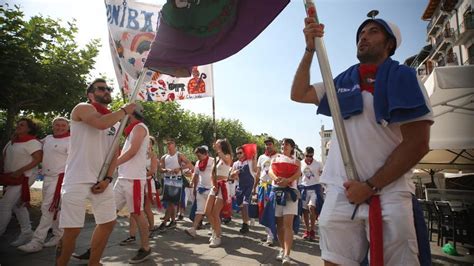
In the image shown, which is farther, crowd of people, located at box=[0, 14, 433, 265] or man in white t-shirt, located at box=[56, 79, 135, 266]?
man in white t-shirt, located at box=[56, 79, 135, 266]

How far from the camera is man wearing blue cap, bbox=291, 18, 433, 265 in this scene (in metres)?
1.67

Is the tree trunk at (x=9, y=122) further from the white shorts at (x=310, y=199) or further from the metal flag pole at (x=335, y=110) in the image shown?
the metal flag pole at (x=335, y=110)

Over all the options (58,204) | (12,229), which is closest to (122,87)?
(58,204)

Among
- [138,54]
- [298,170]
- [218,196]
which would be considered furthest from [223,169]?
[138,54]

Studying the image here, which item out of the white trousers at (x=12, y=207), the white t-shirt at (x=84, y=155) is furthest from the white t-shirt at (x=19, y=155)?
the white t-shirt at (x=84, y=155)

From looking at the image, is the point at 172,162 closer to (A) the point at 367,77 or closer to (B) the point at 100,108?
(B) the point at 100,108

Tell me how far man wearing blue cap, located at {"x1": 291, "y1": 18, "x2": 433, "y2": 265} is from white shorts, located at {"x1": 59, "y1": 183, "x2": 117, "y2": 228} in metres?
2.46

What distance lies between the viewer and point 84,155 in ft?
10.8

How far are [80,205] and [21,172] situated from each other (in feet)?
9.44

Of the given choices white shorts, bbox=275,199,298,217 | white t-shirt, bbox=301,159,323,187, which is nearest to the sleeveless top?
white shorts, bbox=275,199,298,217

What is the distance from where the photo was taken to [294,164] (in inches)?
213

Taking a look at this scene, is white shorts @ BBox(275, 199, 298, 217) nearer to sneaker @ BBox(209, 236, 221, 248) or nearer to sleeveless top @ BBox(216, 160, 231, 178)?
sneaker @ BBox(209, 236, 221, 248)

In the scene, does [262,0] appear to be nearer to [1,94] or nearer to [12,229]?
[12,229]

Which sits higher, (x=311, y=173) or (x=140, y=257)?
(x=311, y=173)
